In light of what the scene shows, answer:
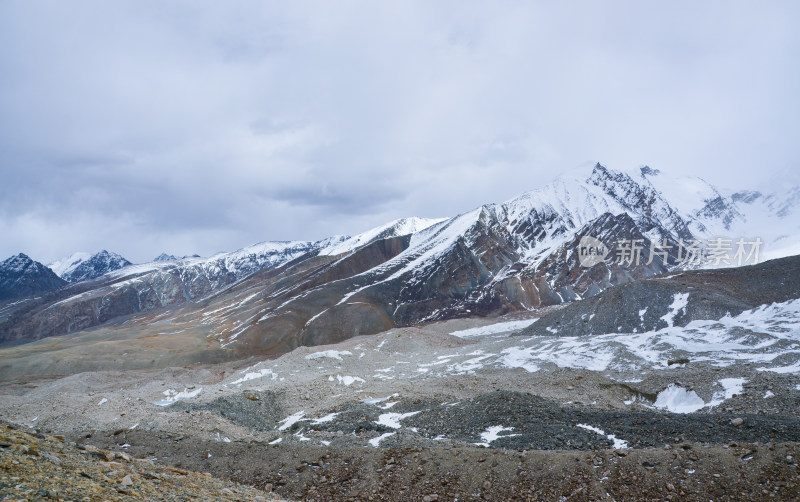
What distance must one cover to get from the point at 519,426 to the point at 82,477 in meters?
16.7

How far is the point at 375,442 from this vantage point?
19062 mm

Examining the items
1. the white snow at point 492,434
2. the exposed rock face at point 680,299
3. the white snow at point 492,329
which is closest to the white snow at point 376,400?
the white snow at point 492,434

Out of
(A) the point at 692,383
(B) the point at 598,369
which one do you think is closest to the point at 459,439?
(A) the point at 692,383

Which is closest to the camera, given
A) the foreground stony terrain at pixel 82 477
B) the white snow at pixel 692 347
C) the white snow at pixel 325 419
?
the foreground stony terrain at pixel 82 477

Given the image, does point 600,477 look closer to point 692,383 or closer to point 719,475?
point 719,475

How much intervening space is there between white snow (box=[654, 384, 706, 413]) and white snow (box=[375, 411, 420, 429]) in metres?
17.8

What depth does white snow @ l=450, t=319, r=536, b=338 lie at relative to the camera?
351 feet

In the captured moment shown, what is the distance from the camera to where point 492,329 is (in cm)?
11181

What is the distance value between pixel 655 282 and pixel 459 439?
68.1 metres

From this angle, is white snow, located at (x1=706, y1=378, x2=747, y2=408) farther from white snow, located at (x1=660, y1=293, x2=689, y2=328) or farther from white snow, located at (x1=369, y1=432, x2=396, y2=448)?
white snow, located at (x1=660, y1=293, x2=689, y2=328)

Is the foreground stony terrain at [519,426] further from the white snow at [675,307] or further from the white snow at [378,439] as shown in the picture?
the white snow at [675,307]

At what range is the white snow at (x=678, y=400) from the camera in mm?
29250

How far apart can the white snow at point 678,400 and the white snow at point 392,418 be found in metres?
17.8

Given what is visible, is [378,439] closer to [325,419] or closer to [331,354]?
[325,419]
